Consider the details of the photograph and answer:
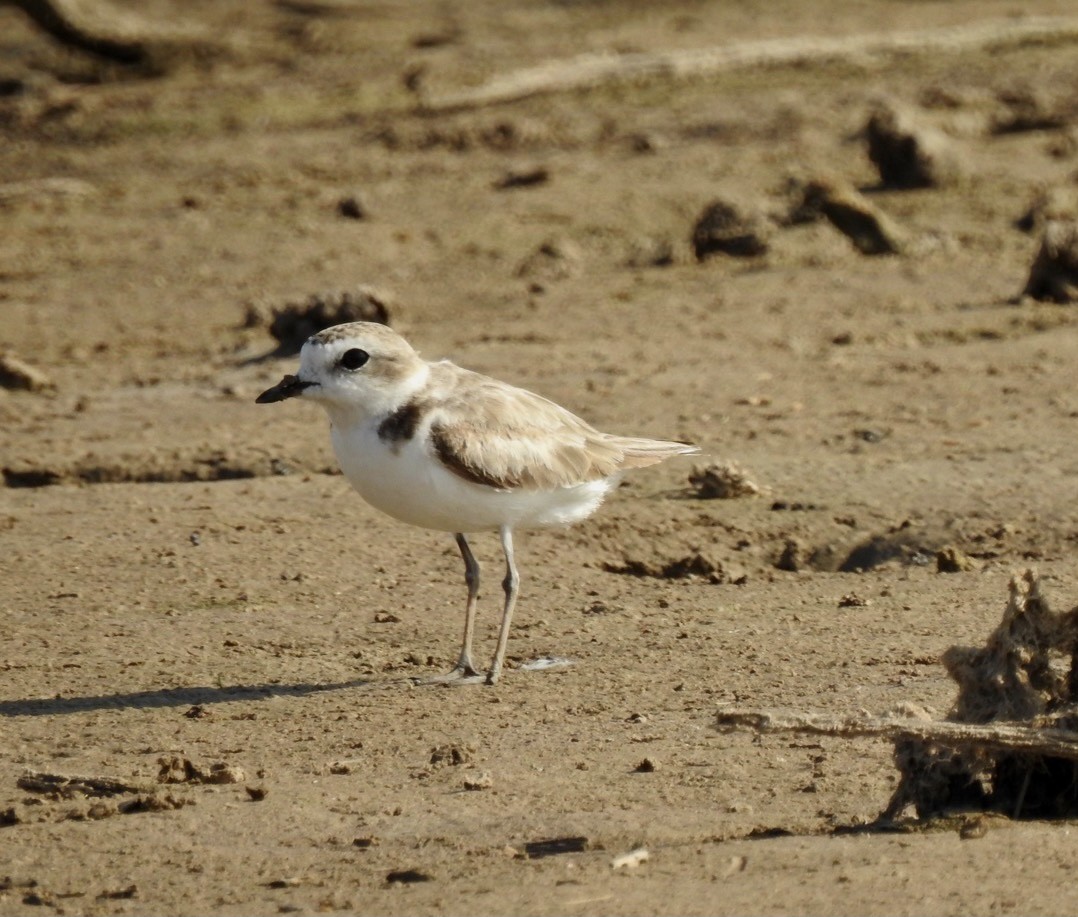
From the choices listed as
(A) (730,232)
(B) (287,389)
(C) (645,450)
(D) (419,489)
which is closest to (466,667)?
(D) (419,489)

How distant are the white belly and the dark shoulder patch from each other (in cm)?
2

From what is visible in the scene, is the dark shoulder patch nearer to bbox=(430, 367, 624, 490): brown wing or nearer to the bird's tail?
Answer: bbox=(430, 367, 624, 490): brown wing

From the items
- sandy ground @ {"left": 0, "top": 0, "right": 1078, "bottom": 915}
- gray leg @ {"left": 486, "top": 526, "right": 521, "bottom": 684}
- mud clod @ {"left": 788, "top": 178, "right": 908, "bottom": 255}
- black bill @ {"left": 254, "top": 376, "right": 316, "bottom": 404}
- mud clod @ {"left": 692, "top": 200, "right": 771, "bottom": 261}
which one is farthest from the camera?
mud clod @ {"left": 788, "top": 178, "right": 908, "bottom": 255}

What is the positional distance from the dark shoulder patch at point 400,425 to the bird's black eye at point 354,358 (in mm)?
185

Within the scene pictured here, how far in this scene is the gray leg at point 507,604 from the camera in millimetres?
6016

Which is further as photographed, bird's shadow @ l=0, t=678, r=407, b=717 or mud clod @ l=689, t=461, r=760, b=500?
mud clod @ l=689, t=461, r=760, b=500

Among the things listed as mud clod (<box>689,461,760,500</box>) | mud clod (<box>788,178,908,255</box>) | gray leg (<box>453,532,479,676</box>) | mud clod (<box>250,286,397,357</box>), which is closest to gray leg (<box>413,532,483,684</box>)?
gray leg (<box>453,532,479,676</box>)

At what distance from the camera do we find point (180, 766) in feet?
17.1

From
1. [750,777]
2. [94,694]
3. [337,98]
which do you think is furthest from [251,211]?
[750,777]

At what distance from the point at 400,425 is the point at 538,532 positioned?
1.78m

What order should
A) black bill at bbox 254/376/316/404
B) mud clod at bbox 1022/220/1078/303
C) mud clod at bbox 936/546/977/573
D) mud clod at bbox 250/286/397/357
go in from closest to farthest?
black bill at bbox 254/376/316/404 → mud clod at bbox 936/546/977/573 → mud clod at bbox 250/286/397/357 → mud clod at bbox 1022/220/1078/303

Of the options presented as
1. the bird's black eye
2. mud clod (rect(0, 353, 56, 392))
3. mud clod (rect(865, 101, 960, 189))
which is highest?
mud clod (rect(865, 101, 960, 189))

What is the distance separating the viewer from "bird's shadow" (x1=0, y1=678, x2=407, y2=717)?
5.80m

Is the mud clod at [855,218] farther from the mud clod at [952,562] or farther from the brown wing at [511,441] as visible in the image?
the brown wing at [511,441]
